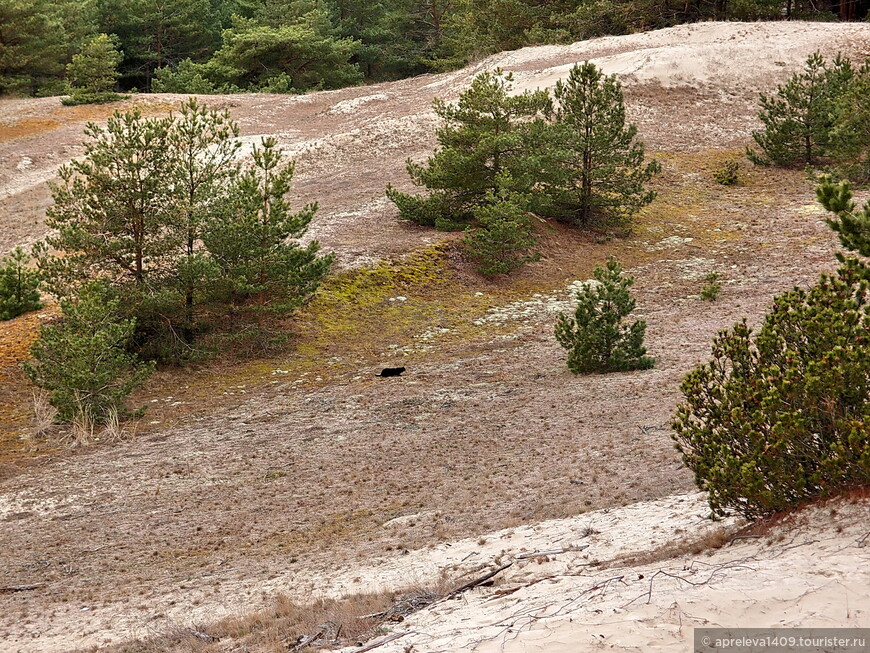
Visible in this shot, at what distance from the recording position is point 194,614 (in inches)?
257

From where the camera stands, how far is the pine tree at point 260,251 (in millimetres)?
13906

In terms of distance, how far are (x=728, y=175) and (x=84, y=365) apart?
1626 cm

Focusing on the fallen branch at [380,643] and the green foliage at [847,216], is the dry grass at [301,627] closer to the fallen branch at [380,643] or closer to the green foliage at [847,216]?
the fallen branch at [380,643]

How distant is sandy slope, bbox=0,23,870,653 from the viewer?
6.66 m

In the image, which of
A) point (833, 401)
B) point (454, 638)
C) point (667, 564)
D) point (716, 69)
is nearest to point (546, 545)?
point (667, 564)

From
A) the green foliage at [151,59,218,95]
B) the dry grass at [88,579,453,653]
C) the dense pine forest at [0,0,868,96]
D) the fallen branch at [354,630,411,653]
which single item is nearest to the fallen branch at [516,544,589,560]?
the dry grass at [88,579,453,653]

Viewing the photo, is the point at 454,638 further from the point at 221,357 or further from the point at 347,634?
the point at 221,357

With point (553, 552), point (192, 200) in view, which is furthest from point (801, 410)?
point (192, 200)

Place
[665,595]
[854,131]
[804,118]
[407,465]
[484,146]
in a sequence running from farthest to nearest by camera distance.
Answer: [804,118]
[854,131]
[484,146]
[407,465]
[665,595]

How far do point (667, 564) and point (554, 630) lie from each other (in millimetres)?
1052

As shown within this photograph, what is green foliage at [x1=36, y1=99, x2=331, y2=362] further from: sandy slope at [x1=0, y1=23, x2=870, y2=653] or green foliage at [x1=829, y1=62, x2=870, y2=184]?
green foliage at [x1=829, y1=62, x2=870, y2=184]

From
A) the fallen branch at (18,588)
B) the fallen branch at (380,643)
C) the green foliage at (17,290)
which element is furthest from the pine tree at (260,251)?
the fallen branch at (380,643)

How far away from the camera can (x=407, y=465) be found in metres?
9.41

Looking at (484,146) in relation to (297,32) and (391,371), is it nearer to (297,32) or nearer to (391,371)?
(391,371)
